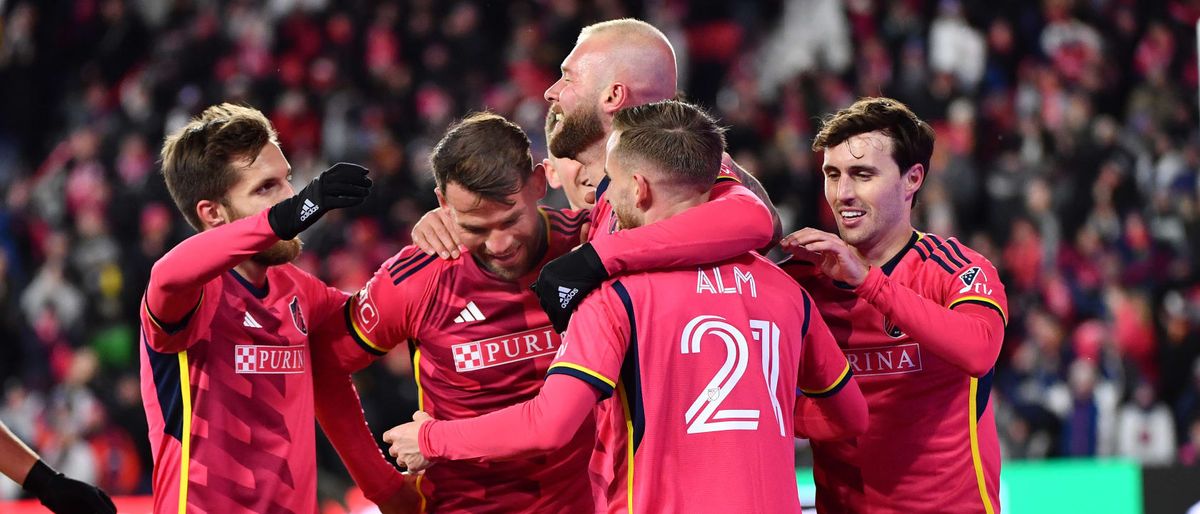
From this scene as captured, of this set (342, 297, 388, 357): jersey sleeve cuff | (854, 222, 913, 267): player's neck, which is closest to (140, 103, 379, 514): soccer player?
(342, 297, 388, 357): jersey sleeve cuff

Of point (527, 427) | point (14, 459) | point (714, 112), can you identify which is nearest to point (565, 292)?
point (527, 427)

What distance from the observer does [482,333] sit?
4.44 meters

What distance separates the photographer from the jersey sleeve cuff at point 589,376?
3.44 metres

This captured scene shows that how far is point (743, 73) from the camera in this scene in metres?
14.7

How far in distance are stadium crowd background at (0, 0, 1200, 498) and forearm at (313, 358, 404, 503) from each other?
495 cm

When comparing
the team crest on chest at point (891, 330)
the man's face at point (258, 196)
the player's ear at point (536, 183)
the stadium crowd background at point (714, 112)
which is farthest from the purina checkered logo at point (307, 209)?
the stadium crowd background at point (714, 112)

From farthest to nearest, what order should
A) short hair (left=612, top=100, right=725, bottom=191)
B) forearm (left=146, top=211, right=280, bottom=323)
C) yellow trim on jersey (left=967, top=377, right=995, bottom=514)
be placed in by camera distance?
1. yellow trim on jersey (left=967, top=377, right=995, bottom=514)
2. forearm (left=146, top=211, right=280, bottom=323)
3. short hair (left=612, top=100, right=725, bottom=191)

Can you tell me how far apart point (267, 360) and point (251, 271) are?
0.32 m

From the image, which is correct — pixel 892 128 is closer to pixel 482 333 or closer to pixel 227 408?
pixel 482 333

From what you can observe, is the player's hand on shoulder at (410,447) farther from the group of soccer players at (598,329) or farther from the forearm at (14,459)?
the forearm at (14,459)

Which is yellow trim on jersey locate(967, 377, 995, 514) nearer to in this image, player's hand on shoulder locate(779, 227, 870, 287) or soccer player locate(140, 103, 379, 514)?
player's hand on shoulder locate(779, 227, 870, 287)

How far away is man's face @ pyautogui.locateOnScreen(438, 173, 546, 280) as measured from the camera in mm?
4293

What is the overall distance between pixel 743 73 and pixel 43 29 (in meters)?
8.07

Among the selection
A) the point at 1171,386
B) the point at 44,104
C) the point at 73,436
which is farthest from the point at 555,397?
the point at 44,104
